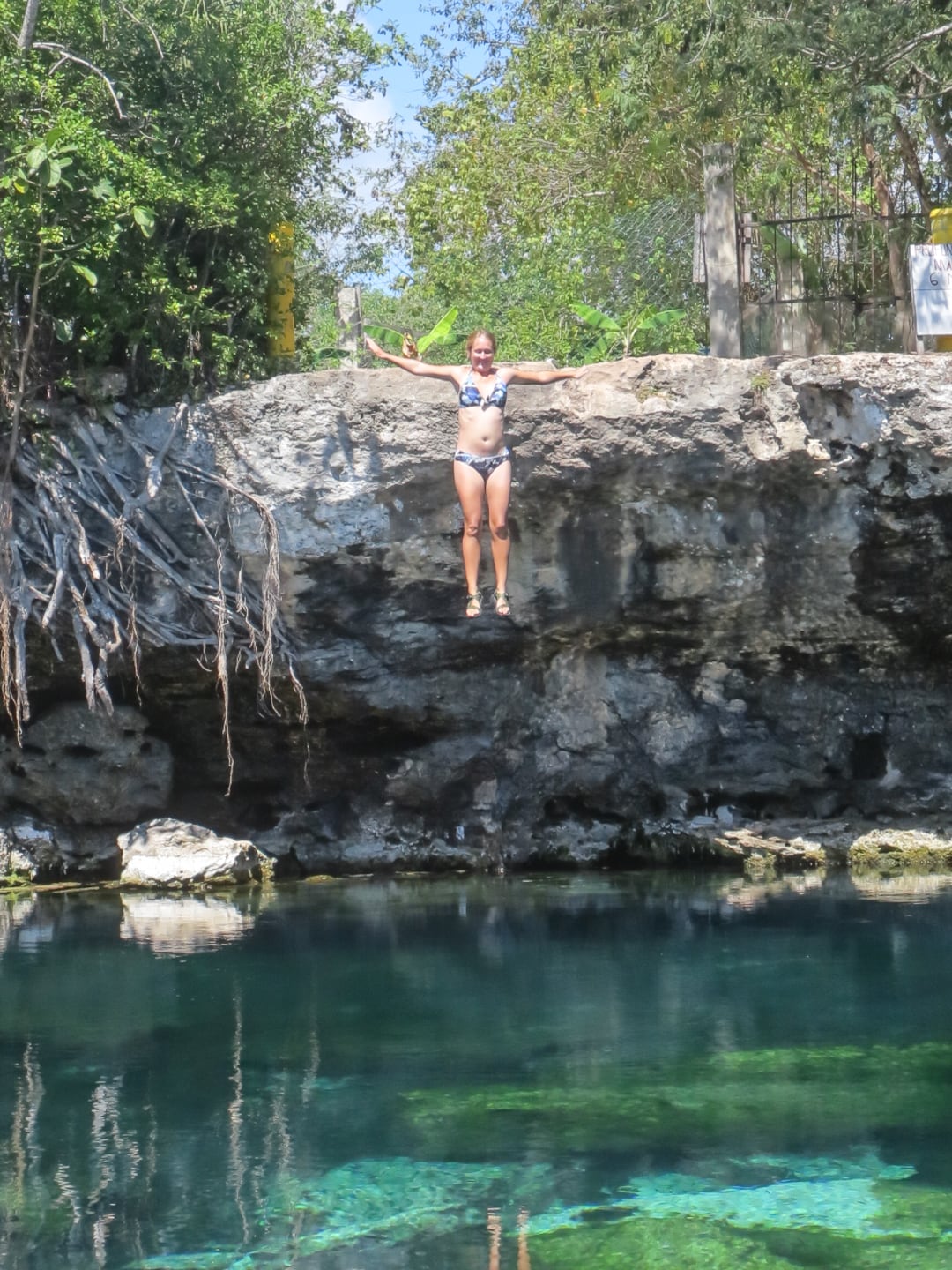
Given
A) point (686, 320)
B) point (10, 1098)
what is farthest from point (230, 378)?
point (686, 320)

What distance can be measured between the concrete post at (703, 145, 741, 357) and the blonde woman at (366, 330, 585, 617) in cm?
154

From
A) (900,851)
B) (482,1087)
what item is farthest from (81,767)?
(482,1087)

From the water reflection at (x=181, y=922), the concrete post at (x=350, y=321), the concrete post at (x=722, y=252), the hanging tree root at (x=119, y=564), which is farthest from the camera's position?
the concrete post at (x=350, y=321)

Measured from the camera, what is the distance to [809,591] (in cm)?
1161

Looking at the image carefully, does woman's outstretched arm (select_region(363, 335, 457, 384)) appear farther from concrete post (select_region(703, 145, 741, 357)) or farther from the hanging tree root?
concrete post (select_region(703, 145, 741, 357))

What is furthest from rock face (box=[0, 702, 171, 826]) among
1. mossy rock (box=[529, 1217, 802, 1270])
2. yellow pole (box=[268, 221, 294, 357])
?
mossy rock (box=[529, 1217, 802, 1270])

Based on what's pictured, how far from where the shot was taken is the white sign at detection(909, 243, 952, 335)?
34.4 ft

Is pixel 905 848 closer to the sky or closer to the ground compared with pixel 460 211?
closer to the ground

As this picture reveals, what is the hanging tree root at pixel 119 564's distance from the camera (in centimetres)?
1098

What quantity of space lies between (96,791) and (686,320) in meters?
9.59

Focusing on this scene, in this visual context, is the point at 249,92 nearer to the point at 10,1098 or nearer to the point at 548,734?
the point at 548,734

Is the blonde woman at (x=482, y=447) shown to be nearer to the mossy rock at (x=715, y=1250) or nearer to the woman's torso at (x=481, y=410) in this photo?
the woman's torso at (x=481, y=410)

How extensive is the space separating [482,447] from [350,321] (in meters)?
2.76

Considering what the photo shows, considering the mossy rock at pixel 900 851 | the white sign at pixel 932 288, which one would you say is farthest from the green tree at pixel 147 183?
the mossy rock at pixel 900 851
